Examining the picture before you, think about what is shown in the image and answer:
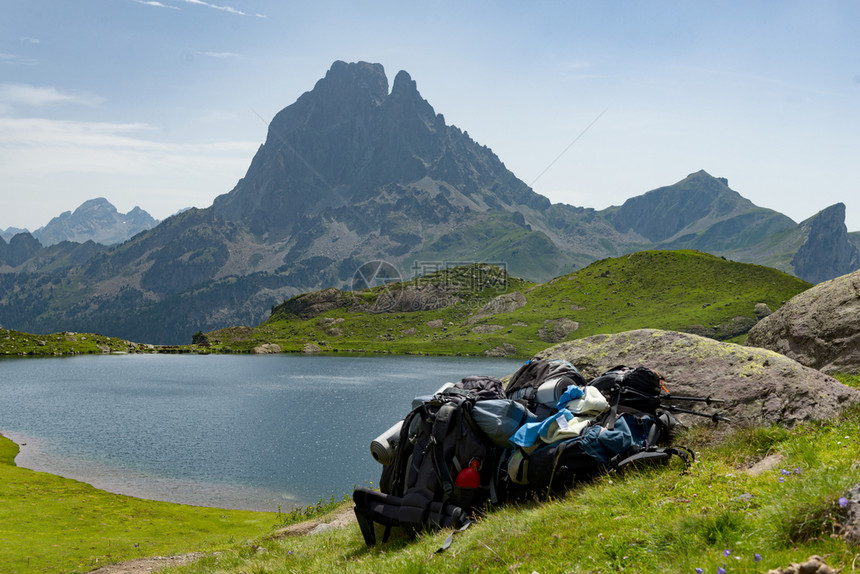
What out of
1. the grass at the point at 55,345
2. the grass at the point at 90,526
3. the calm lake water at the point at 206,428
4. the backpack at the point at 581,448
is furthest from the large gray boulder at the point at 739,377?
the grass at the point at 55,345

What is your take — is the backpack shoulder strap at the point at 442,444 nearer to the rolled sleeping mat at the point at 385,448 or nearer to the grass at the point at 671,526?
the grass at the point at 671,526

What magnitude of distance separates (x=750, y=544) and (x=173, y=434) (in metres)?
67.2

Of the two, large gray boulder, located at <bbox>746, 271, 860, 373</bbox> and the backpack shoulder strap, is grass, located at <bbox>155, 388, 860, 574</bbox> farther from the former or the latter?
large gray boulder, located at <bbox>746, 271, 860, 373</bbox>

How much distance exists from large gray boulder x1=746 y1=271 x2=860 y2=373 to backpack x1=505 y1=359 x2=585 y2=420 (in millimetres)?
8882

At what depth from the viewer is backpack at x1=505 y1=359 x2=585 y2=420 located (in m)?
11.0

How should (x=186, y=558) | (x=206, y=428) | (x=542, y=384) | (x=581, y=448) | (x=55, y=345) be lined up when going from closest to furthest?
(x=581, y=448) < (x=542, y=384) < (x=186, y=558) < (x=206, y=428) < (x=55, y=345)

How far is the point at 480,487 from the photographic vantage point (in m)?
9.63

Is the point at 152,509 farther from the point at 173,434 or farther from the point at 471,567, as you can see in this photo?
the point at 471,567

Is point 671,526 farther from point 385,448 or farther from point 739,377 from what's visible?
point 739,377

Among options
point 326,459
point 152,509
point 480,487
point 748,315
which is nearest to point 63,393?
point 326,459

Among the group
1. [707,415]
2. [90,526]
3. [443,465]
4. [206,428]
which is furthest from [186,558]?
[206,428]

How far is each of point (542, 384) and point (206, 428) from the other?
6435 centimetres

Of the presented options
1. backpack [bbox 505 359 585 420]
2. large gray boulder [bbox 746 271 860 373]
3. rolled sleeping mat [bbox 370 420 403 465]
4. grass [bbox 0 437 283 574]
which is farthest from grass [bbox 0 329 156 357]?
large gray boulder [bbox 746 271 860 373]

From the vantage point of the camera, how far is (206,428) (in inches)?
2608
